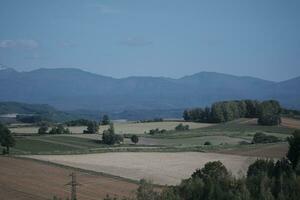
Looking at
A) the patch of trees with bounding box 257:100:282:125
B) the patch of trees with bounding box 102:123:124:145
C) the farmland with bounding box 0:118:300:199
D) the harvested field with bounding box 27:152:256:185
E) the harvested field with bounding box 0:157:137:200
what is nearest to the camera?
the harvested field with bounding box 0:157:137:200

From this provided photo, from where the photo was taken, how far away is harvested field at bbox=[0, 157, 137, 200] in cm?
4784

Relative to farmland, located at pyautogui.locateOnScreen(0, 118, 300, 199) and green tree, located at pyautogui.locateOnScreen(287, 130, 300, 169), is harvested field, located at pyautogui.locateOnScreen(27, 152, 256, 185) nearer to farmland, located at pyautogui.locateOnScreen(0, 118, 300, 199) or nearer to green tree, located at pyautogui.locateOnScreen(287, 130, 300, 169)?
farmland, located at pyautogui.locateOnScreen(0, 118, 300, 199)

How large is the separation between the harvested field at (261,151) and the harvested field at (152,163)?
8.72 feet

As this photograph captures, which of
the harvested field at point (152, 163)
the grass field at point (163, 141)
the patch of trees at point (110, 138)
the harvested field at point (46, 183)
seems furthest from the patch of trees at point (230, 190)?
the patch of trees at point (110, 138)

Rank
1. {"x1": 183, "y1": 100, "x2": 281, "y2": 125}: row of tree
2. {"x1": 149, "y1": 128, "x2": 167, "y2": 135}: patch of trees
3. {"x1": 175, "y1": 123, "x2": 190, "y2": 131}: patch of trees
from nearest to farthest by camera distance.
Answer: {"x1": 149, "y1": 128, "x2": 167, "y2": 135}: patch of trees → {"x1": 175, "y1": 123, "x2": 190, "y2": 131}: patch of trees → {"x1": 183, "y1": 100, "x2": 281, "y2": 125}: row of tree

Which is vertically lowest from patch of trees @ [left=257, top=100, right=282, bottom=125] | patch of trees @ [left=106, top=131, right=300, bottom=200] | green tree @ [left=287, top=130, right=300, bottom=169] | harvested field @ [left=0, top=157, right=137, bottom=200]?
harvested field @ [left=0, top=157, right=137, bottom=200]

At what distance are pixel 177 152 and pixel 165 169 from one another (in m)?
19.3

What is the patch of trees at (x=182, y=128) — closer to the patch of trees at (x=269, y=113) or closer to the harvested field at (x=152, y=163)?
the patch of trees at (x=269, y=113)

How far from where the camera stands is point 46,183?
177ft

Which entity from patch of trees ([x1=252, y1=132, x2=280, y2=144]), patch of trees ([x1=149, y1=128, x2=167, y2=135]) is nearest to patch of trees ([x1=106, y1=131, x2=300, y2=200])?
patch of trees ([x1=252, y1=132, x2=280, y2=144])

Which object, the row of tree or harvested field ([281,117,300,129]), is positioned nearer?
harvested field ([281,117,300,129])

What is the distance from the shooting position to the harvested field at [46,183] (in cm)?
4784

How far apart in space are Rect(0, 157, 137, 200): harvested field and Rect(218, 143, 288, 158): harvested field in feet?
A: 88.8

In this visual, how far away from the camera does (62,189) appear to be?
50438 mm
